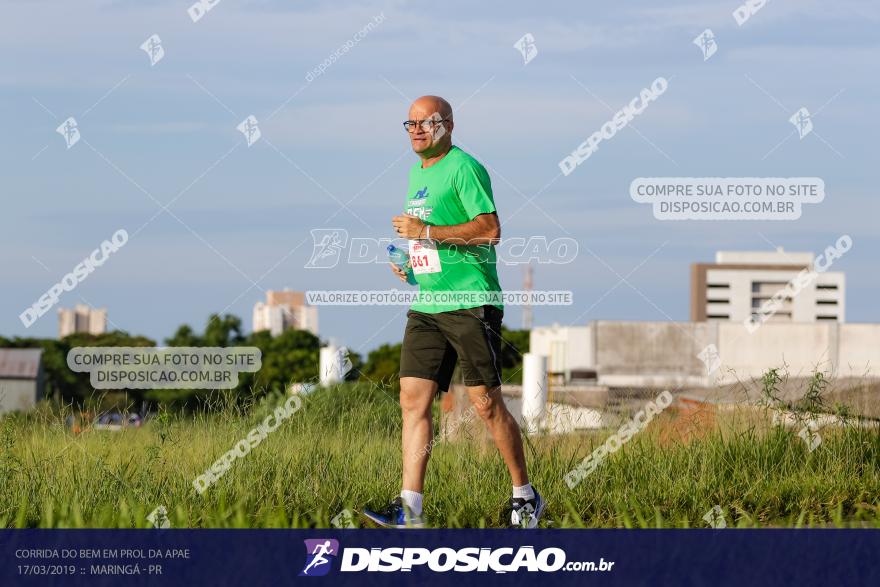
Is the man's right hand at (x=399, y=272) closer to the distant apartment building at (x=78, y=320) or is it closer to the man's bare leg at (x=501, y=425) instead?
the man's bare leg at (x=501, y=425)

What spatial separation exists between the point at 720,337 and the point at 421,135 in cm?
9114

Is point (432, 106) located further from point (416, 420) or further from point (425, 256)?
point (416, 420)

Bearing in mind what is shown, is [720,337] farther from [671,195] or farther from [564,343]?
[671,195]

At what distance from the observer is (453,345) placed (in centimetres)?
664

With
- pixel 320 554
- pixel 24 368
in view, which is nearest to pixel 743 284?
pixel 24 368

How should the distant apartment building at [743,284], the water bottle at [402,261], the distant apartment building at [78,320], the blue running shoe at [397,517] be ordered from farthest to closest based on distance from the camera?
1. the distant apartment building at [78,320]
2. the distant apartment building at [743,284]
3. the water bottle at [402,261]
4. the blue running shoe at [397,517]

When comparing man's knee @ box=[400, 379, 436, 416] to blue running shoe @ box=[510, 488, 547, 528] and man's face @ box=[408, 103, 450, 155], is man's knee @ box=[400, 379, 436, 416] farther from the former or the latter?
man's face @ box=[408, 103, 450, 155]

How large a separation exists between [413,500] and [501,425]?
62 cm

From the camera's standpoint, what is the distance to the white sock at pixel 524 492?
6.71 meters

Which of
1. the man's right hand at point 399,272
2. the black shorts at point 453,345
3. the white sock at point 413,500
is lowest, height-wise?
the white sock at point 413,500

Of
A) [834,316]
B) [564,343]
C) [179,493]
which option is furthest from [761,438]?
[834,316]

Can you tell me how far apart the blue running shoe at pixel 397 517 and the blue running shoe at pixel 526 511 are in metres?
0.52

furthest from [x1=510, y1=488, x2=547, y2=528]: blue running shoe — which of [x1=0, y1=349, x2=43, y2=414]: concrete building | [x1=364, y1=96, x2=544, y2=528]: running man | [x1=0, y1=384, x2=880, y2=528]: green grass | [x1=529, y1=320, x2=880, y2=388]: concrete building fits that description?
[x1=529, y1=320, x2=880, y2=388]: concrete building

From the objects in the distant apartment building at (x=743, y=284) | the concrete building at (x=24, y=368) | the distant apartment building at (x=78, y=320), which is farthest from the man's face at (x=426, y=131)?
the distant apartment building at (x=78, y=320)
